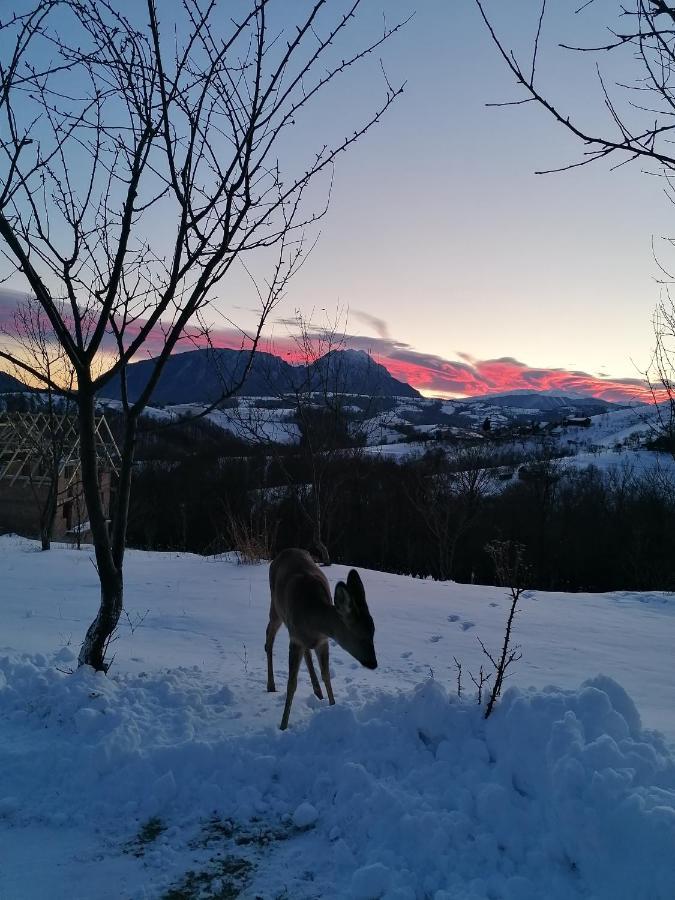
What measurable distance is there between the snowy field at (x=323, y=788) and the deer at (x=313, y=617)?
0.33 m

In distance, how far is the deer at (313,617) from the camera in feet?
12.5

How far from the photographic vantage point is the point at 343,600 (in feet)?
12.5

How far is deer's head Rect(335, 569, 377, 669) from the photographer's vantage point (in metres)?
3.77

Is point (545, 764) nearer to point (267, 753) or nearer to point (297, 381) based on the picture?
point (267, 753)

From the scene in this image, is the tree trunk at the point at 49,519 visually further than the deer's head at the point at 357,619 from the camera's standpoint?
Yes

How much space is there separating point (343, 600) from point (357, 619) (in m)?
0.16

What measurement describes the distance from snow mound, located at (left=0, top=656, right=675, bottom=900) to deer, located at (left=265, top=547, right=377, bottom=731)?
1.43 feet

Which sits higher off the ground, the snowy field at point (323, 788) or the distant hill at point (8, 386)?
the distant hill at point (8, 386)

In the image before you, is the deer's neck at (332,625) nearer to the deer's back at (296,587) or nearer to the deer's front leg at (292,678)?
the deer's back at (296,587)

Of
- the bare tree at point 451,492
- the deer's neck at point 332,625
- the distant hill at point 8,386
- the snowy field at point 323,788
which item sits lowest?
the bare tree at point 451,492

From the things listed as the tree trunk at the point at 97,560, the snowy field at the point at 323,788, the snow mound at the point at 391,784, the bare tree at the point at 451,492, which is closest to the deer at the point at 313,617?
the snowy field at the point at 323,788

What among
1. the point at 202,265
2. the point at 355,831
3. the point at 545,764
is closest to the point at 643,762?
the point at 545,764

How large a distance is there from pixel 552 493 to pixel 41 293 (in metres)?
50.2

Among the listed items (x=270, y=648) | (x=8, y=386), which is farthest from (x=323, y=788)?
(x=8, y=386)
